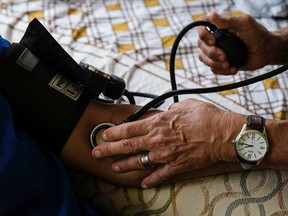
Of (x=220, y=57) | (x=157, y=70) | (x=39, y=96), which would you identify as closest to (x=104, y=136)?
(x=39, y=96)

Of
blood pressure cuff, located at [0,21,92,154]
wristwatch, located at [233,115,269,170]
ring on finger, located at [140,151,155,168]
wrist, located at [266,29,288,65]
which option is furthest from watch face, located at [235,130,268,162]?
wrist, located at [266,29,288,65]

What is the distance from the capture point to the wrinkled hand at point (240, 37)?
3.41ft

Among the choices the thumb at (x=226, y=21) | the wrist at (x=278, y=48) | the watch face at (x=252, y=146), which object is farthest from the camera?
the wrist at (x=278, y=48)

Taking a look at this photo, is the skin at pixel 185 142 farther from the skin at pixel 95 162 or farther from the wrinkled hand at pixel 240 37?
the wrinkled hand at pixel 240 37

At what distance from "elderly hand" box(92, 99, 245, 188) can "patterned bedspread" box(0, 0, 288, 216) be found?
0.05 metres

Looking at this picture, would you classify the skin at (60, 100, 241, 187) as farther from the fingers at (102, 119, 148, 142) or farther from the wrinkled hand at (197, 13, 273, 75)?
the wrinkled hand at (197, 13, 273, 75)

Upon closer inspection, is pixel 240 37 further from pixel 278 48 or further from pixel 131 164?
pixel 131 164

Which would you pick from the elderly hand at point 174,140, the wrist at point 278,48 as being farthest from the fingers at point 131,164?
the wrist at point 278,48

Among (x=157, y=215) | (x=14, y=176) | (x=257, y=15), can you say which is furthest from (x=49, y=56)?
(x=257, y=15)

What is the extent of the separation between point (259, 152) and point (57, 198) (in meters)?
0.37

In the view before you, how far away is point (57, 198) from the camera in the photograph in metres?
0.78

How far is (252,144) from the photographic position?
77cm

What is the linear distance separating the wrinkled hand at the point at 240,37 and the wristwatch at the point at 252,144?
1.04ft

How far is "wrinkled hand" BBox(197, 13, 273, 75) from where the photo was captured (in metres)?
1.04
